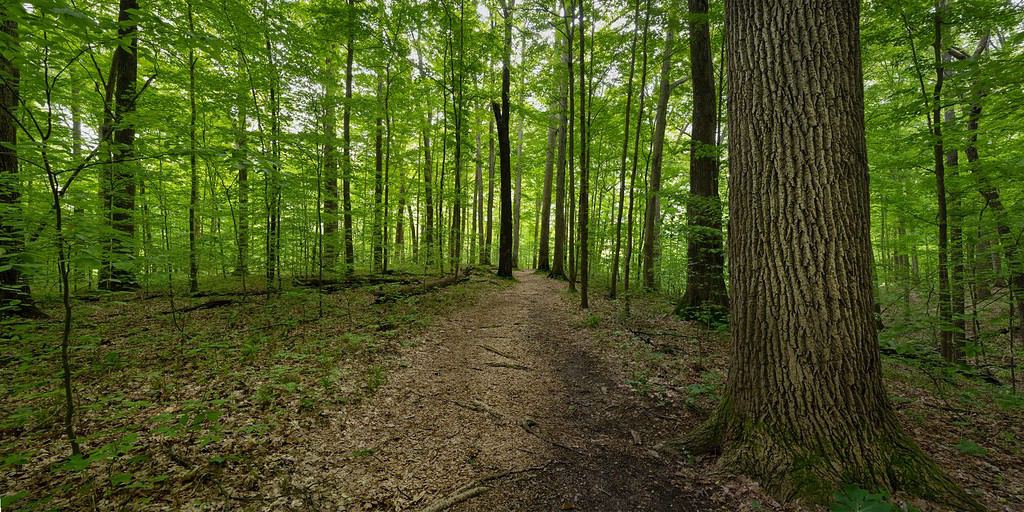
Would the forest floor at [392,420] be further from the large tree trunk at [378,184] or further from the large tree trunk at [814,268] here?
the large tree trunk at [378,184]

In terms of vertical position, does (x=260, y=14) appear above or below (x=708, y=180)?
above

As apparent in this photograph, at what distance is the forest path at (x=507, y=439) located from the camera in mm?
2707

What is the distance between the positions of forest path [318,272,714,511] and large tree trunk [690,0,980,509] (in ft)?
2.97

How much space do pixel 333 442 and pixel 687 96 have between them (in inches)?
654

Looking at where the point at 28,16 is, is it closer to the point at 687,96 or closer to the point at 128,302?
the point at 128,302

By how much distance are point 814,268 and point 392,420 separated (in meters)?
4.20

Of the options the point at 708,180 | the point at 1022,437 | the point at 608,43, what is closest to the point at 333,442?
the point at 1022,437

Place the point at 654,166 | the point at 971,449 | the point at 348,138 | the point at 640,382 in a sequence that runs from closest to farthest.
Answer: the point at 971,449
the point at 640,382
the point at 348,138
the point at 654,166

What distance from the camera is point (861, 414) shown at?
253cm

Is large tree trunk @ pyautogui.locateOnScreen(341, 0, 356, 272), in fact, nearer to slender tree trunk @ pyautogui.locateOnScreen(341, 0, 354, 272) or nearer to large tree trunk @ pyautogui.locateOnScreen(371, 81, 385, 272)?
slender tree trunk @ pyautogui.locateOnScreen(341, 0, 354, 272)

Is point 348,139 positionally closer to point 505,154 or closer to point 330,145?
→ point 330,145

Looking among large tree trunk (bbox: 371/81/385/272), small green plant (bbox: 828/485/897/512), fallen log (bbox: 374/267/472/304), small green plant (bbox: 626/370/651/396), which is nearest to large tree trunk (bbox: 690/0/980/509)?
small green plant (bbox: 828/485/897/512)

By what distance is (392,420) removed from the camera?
3904 mm

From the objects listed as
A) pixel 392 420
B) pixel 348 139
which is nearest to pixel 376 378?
pixel 392 420
